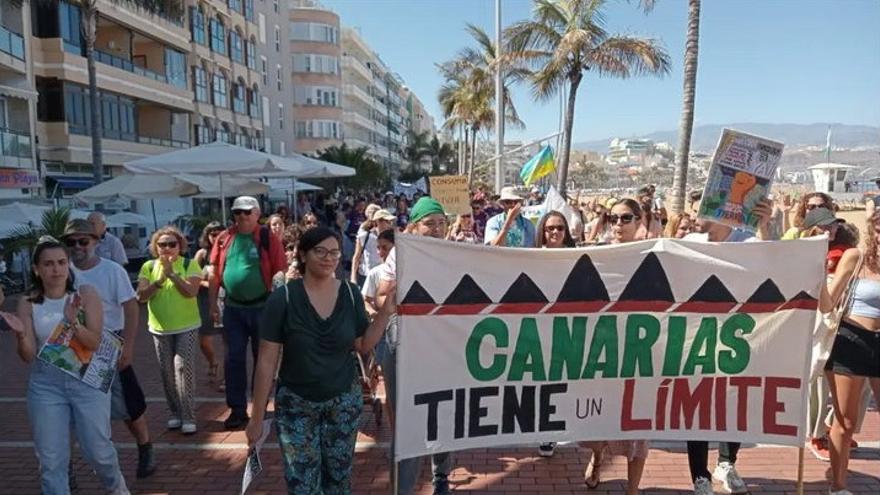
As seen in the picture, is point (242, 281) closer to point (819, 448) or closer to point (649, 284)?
point (649, 284)

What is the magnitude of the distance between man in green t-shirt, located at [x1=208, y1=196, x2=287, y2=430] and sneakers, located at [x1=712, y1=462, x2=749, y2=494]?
350cm

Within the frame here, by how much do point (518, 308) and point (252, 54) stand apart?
4525cm

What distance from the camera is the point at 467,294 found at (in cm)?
350

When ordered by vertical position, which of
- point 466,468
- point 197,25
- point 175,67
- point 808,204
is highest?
point 197,25

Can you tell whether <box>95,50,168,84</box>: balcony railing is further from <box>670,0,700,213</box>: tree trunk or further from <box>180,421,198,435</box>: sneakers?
<box>180,421,198,435</box>: sneakers

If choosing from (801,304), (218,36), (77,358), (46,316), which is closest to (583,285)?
(801,304)

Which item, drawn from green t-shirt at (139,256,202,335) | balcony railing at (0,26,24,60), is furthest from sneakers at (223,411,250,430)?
balcony railing at (0,26,24,60)

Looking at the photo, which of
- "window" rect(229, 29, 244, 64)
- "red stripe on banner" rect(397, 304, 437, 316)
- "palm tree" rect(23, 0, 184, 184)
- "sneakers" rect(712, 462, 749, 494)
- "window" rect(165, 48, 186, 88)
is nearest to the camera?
"red stripe on banner" rect(397, 304, 437, 316)

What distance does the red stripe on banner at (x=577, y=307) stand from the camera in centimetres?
357

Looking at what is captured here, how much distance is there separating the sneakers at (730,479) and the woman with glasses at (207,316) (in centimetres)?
411

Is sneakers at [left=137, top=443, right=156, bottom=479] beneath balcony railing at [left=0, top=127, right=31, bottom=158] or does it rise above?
beneath

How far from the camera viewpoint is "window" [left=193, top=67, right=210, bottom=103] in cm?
3597

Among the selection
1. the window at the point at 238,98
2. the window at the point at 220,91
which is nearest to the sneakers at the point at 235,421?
the window at the point at 220,91

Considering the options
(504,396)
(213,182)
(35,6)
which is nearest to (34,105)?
(35,6)
